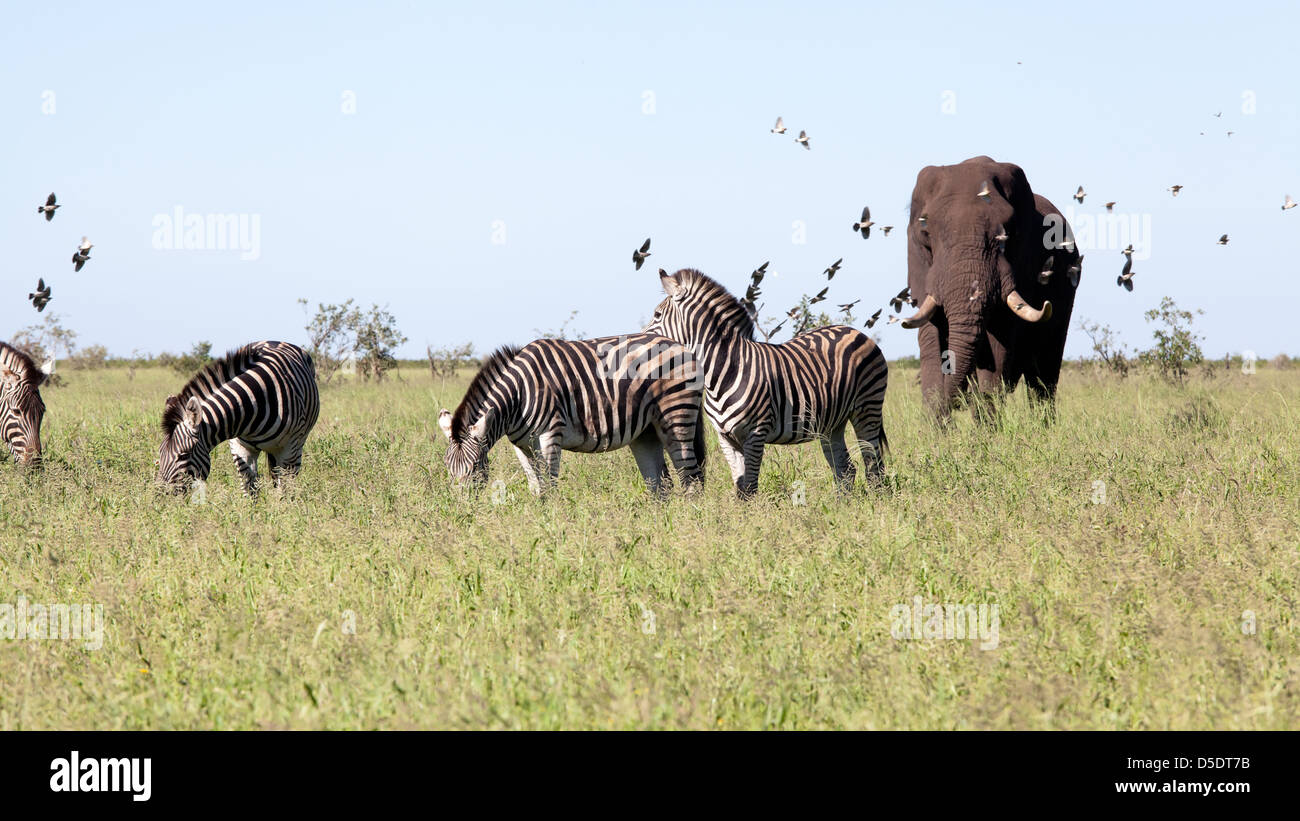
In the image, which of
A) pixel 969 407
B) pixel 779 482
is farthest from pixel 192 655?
pixel 969 407

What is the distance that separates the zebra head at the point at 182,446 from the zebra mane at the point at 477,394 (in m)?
1.95

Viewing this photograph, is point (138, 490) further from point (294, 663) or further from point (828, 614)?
point (828, 614)

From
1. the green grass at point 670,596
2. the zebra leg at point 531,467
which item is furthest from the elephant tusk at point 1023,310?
the zebra leg at point 531,467

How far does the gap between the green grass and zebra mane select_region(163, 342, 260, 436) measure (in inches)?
23.0

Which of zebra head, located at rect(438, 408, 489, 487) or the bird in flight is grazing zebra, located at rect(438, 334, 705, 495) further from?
the bird in flight

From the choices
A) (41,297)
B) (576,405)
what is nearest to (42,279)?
(41,297)

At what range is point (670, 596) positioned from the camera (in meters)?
5.08

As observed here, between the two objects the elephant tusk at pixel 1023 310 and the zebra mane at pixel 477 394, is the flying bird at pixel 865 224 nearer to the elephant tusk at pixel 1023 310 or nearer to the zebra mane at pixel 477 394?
the elephant tusk at pixel 1023 310

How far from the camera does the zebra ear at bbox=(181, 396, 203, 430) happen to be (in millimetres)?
7906

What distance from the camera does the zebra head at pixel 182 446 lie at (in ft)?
25.8

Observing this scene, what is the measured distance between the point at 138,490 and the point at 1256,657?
686cm

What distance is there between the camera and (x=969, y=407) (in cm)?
1155

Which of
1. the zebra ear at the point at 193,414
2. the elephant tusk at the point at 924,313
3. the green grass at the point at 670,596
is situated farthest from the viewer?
the elephant tusk at the point at 924,313

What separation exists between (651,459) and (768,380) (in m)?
1.07
